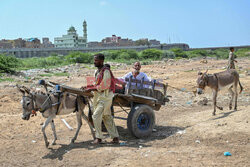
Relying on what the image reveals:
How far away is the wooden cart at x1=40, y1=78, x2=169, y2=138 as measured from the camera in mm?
6734

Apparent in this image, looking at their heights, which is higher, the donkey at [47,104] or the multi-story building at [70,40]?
the multi-story building at [70,40]

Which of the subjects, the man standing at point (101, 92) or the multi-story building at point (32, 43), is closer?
the man standing at point (101, 92)

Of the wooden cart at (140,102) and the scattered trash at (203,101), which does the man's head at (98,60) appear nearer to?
the wooden cart at (140,102)

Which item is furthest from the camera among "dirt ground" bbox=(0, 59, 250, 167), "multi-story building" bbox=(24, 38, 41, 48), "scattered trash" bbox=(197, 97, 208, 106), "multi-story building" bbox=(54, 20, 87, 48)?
"multi-story building" bbox=(54, 20, 87, 48)

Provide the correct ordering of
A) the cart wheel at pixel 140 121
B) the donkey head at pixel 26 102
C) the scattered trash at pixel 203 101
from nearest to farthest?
1. the donkey head at pixel 26 102
2. the cart wheel at pixel 140 121
3. the scattered trash at pixel 203 101

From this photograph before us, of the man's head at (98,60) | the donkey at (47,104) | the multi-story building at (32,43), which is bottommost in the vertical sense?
the donkey at (47,104)

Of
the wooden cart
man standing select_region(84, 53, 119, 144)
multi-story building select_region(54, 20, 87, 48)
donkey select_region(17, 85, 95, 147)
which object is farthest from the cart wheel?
multi-story building select_region(54, 20, 87, 48)

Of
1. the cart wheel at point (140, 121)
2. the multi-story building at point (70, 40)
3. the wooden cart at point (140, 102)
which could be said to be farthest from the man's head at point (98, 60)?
the multi-story building at point (70, 40)

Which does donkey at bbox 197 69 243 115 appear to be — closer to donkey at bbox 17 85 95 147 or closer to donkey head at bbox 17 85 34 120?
donkey at bbox 17 85 95 147

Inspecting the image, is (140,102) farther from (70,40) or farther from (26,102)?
(70,40)

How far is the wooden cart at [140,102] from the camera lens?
6.73m

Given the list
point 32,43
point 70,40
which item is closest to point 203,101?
point 32,43

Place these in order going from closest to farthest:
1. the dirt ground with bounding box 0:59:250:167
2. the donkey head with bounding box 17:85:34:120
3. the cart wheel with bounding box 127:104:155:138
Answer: the dirt ground with bounding box 0:59:250:167
the donkey head with bounding box 17:85:34:120
the cart wheel with bounding box 127:104:155:138

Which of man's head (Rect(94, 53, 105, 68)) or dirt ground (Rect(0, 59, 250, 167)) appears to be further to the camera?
man's head (Rect(94, 53, 105, 68))
